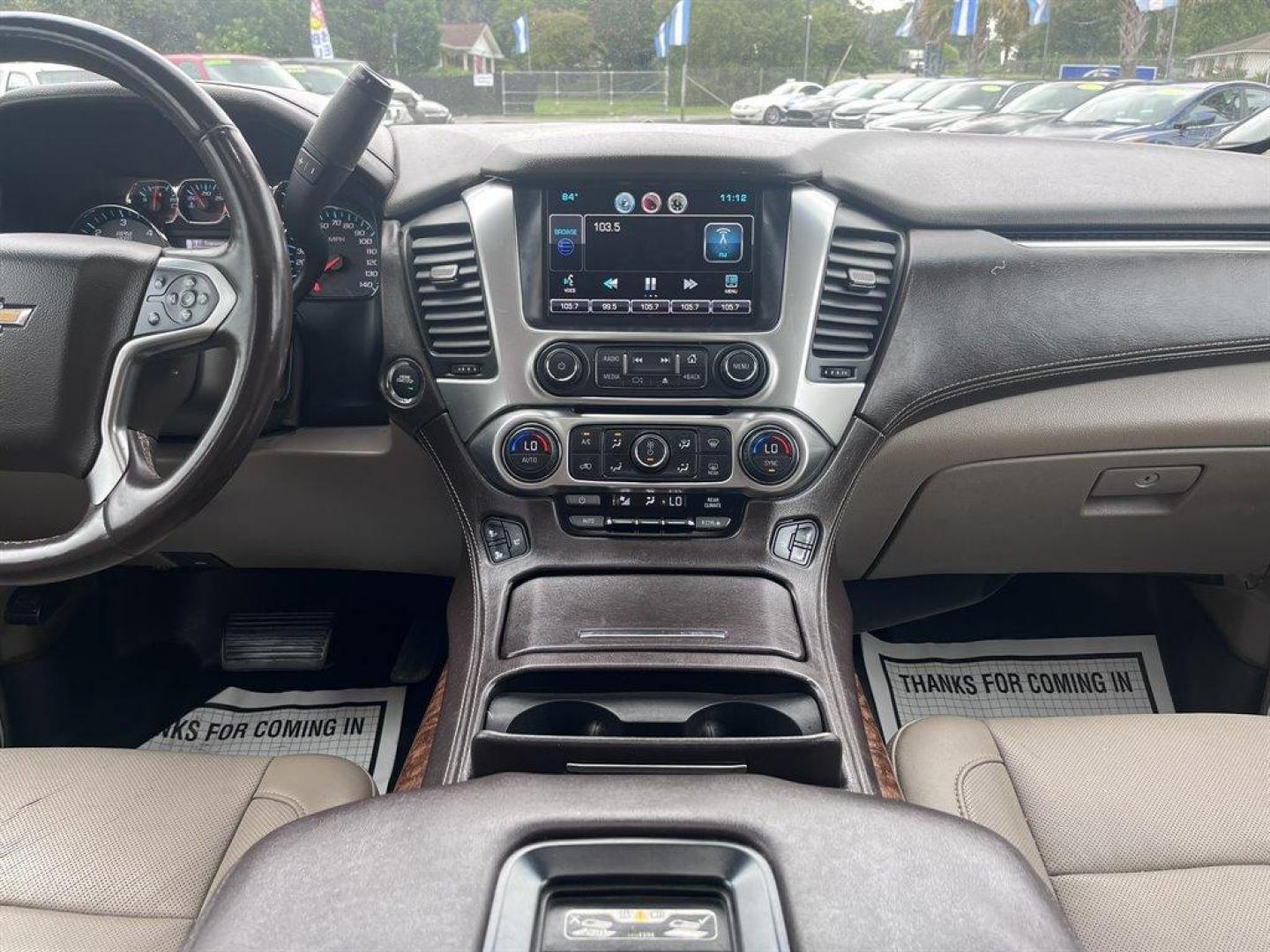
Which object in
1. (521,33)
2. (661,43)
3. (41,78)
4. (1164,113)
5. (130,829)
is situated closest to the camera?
(130,829)

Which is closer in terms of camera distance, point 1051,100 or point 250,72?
point 250,72

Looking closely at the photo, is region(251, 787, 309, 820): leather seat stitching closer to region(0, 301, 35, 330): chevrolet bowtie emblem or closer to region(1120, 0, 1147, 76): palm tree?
region(0, 301, 35, 330): chevrolet bowtie emblem

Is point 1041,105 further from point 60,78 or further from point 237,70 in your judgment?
point 60,78

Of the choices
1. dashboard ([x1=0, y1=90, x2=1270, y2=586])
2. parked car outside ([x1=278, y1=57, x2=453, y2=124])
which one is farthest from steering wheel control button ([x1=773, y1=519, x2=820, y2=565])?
parked car outside ([x1=278, y1=57, x2=453, y2=124])

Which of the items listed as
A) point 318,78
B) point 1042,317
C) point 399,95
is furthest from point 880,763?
point 318,78

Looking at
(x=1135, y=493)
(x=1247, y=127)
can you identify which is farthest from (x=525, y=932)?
(x=1247, y=127)

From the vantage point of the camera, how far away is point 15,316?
1229 millimetres

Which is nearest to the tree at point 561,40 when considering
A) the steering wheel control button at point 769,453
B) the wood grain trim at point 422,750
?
the steering wheel control button at point 769,453

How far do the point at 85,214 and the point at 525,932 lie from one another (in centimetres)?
145

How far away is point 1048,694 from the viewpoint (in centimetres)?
216

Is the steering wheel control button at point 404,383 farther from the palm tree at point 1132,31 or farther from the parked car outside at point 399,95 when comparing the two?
the palm tree at point 1132,31

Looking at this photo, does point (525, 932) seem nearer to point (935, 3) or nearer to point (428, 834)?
point (428, 834)

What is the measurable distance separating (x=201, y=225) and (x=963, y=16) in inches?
61.3

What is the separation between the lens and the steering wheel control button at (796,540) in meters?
1.51
